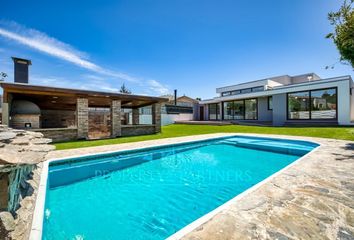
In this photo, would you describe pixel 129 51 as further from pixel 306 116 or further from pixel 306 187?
pixel 306 116

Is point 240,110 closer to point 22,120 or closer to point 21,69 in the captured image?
point 22,120

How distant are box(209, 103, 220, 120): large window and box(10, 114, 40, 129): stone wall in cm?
2219

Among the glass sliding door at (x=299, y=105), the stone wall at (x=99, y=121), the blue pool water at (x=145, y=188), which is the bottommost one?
the blue pool water at (x=145, y=188)

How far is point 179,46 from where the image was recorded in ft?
50.5

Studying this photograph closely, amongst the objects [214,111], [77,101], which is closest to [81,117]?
[77,101]

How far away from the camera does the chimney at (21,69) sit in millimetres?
12781

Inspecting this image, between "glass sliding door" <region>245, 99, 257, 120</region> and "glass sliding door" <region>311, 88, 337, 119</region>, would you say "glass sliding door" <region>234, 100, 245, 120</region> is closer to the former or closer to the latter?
"glass sliding door" <region>245, 99, 257, 120</region>

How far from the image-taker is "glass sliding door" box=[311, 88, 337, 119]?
15.5m

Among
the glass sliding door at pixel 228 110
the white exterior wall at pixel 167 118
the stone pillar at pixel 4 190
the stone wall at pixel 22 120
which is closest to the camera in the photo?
the stone pillar at pixel 4 190

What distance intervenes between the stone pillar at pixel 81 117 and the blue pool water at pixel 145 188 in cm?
538

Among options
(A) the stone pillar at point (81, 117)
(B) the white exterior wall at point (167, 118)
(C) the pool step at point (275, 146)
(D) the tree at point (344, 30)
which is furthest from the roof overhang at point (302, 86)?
(A) the stone pillar at point (81, 117)

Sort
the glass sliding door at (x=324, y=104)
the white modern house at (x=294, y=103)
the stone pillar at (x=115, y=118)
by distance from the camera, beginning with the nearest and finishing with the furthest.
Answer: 1. the stone pillar at (x=115, y=118)
2. the white modern house at (x=294, y=103)
3. the glass sliding door at (x=324, y=104)

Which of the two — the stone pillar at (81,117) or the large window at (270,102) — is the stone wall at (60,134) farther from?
the large window at (270,102)

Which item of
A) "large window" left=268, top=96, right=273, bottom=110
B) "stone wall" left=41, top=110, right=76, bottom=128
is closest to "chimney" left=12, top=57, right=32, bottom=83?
"stone wall" left=41, top=110, right=76, bottom=128
